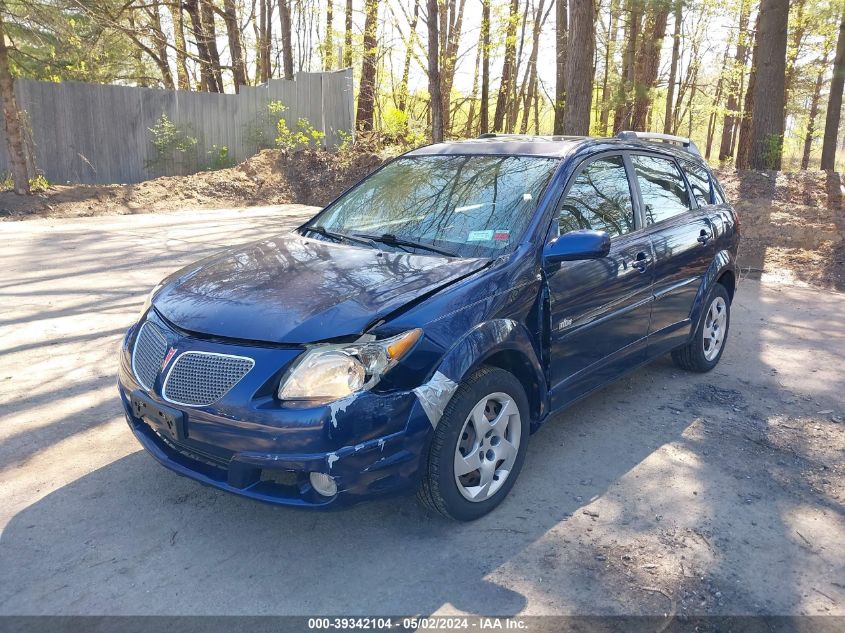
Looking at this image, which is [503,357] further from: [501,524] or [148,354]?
[148,354]

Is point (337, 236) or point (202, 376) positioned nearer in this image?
point (202, 376)

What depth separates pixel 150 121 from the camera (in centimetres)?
1656

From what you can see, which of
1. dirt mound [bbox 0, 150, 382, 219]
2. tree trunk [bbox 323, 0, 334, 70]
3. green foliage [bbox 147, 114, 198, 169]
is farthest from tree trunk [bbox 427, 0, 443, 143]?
tree trunk [bbox 323, 0, 334, 70]

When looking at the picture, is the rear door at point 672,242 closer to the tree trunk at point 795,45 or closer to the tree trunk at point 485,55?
the tree trunk at point 485,55

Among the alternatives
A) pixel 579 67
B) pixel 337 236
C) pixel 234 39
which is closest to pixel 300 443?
pixel 337 236

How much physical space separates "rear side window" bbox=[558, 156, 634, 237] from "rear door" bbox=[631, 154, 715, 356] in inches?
8.4

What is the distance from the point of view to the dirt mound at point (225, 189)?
12.8 meters

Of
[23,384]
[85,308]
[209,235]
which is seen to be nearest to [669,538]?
[23,384]

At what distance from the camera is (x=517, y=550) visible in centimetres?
324

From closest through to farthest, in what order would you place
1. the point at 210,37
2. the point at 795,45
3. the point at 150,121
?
1. the point at 150,121
2. the point at 210,37
3. the point at 795,45

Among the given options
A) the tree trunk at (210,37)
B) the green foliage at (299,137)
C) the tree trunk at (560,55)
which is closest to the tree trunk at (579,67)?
the green foliage at (299,137)

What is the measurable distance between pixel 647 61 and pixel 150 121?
1433 centimetres

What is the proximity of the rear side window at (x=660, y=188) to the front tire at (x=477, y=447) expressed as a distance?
75.4 inches

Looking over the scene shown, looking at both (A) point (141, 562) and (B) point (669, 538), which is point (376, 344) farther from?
(B) point (669, 538)
